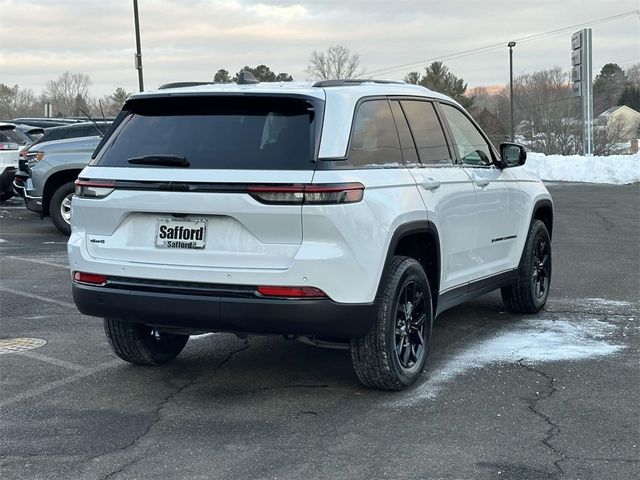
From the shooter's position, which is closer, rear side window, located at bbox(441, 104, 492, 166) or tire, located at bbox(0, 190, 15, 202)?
rear side window, located at bbox(441, 104, 492, 166)

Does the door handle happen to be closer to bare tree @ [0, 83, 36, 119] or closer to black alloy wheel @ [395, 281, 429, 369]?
black alloy wheel @ [395, 281, 429, 369]

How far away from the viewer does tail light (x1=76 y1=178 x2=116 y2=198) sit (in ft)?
15.9

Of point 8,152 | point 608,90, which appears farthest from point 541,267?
point 608,90

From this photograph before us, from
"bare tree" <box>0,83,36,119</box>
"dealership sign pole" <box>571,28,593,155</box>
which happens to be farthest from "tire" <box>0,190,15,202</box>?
"bare tree" <box>0,83,36,119</box>

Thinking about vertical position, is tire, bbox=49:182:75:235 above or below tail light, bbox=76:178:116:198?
below

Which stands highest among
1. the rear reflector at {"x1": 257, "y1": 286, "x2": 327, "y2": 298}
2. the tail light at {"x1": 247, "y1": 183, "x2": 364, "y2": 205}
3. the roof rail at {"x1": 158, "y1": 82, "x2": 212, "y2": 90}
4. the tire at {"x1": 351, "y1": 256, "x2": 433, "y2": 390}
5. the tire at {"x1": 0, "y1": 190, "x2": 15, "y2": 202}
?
the roof rail at {"x1": 158, "y1": 82, "x2": 212, "y2": 90}

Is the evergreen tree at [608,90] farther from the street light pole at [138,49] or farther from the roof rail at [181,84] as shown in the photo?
the roof rail at [181,84]

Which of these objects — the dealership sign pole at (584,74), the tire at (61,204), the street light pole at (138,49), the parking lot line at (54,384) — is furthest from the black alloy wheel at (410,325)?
the dealership sign pole at (584,74)

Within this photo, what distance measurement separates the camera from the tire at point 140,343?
5.54 m

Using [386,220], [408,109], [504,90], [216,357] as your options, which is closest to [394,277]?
[386,220]

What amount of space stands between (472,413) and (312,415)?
0.89 meters

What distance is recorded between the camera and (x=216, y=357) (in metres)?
6.06

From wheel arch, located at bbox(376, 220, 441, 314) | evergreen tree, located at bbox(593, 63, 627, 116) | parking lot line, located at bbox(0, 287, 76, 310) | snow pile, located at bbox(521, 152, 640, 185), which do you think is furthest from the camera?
evergreen tree, located at bbox(593, 63, 627, 116)

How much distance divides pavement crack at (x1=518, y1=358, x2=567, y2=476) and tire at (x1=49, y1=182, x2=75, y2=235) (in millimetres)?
9446
